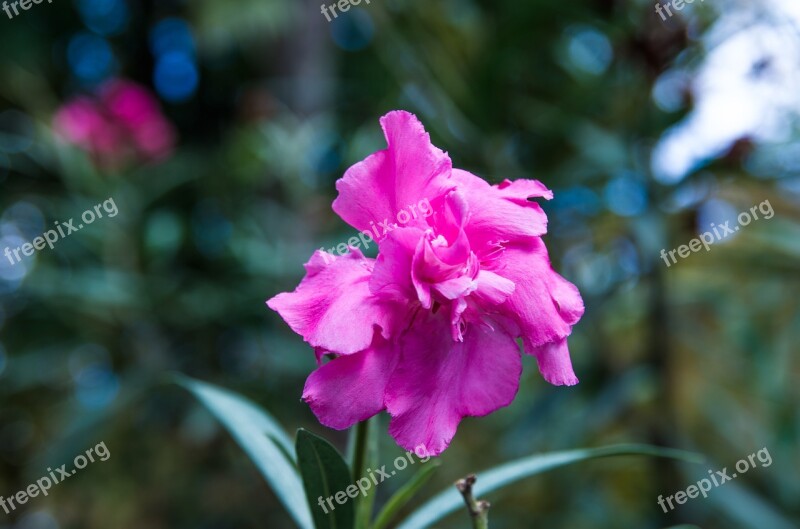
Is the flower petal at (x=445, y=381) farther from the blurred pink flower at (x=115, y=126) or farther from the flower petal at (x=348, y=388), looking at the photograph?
the blurred pink flower at (x=115, y=126)

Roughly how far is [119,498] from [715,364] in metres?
1.29

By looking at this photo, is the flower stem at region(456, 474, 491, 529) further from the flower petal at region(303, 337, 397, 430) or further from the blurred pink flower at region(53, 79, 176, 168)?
the blurred pink flower at region(53, 79, 176, 168)

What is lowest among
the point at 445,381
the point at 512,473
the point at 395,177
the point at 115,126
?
the point at 512,473

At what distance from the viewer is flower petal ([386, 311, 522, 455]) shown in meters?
0.40

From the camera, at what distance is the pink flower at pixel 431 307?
0.40m

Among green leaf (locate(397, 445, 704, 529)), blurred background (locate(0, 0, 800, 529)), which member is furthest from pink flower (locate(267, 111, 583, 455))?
blurred background (locate(0, 0, 800, 529))

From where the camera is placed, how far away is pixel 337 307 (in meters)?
0.41

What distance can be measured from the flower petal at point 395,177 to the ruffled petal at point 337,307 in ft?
0.10

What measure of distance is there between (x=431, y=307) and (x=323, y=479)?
0.14 m

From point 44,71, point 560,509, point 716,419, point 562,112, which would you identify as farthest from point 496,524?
point 44,71

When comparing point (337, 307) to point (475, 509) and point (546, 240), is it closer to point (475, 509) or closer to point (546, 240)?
point (475, 509)

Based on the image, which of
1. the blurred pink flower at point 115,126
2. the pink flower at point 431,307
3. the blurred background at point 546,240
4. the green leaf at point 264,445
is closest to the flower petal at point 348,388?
the pink flower at point 431,307

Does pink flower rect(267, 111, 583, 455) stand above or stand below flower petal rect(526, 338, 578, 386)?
above

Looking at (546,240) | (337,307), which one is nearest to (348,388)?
(337,307)
